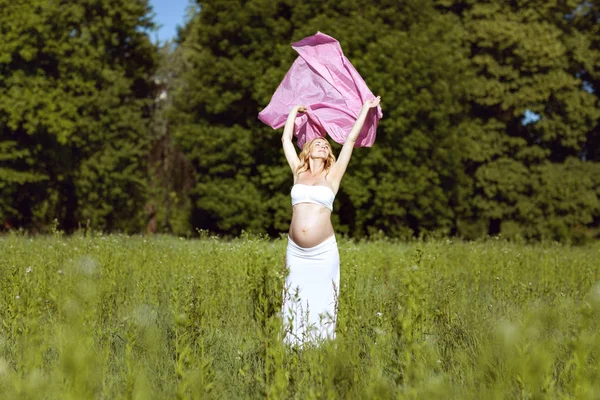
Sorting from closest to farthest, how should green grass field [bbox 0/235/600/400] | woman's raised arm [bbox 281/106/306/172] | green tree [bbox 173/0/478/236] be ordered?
green grass field [bbox 0/235/600/400] → woman's raised arm [bbox 281/106/306/172] → green tree [bbox 173/0/478/236]

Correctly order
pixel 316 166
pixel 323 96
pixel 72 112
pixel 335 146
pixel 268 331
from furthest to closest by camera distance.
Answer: pixel 72 112
pixel 335 146
pixel 323 96
pixel 316 166
pixel 268 331

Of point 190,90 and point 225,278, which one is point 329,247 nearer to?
point 225,278

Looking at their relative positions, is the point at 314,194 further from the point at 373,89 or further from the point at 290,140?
the point at 373,89

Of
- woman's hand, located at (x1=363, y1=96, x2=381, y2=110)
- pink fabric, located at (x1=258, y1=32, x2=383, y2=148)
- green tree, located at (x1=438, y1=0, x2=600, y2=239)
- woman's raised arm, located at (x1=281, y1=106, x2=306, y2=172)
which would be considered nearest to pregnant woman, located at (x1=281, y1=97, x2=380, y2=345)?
woman's raised arm, located at (x1=281, y1=106, x2=306, y2=172)

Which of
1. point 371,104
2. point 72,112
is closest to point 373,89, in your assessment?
point 72,112

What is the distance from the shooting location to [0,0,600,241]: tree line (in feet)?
72.8

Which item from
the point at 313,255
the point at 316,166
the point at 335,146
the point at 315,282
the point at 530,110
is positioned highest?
the point at 530,110

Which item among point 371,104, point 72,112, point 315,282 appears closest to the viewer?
point 315,282

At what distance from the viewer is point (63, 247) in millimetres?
9602

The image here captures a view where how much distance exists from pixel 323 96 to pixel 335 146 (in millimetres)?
14271

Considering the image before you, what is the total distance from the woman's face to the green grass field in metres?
1.23

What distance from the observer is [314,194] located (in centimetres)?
557

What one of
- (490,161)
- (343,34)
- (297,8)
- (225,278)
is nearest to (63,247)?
(225,278)

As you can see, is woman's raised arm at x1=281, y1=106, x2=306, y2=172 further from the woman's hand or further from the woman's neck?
the woman's hand
